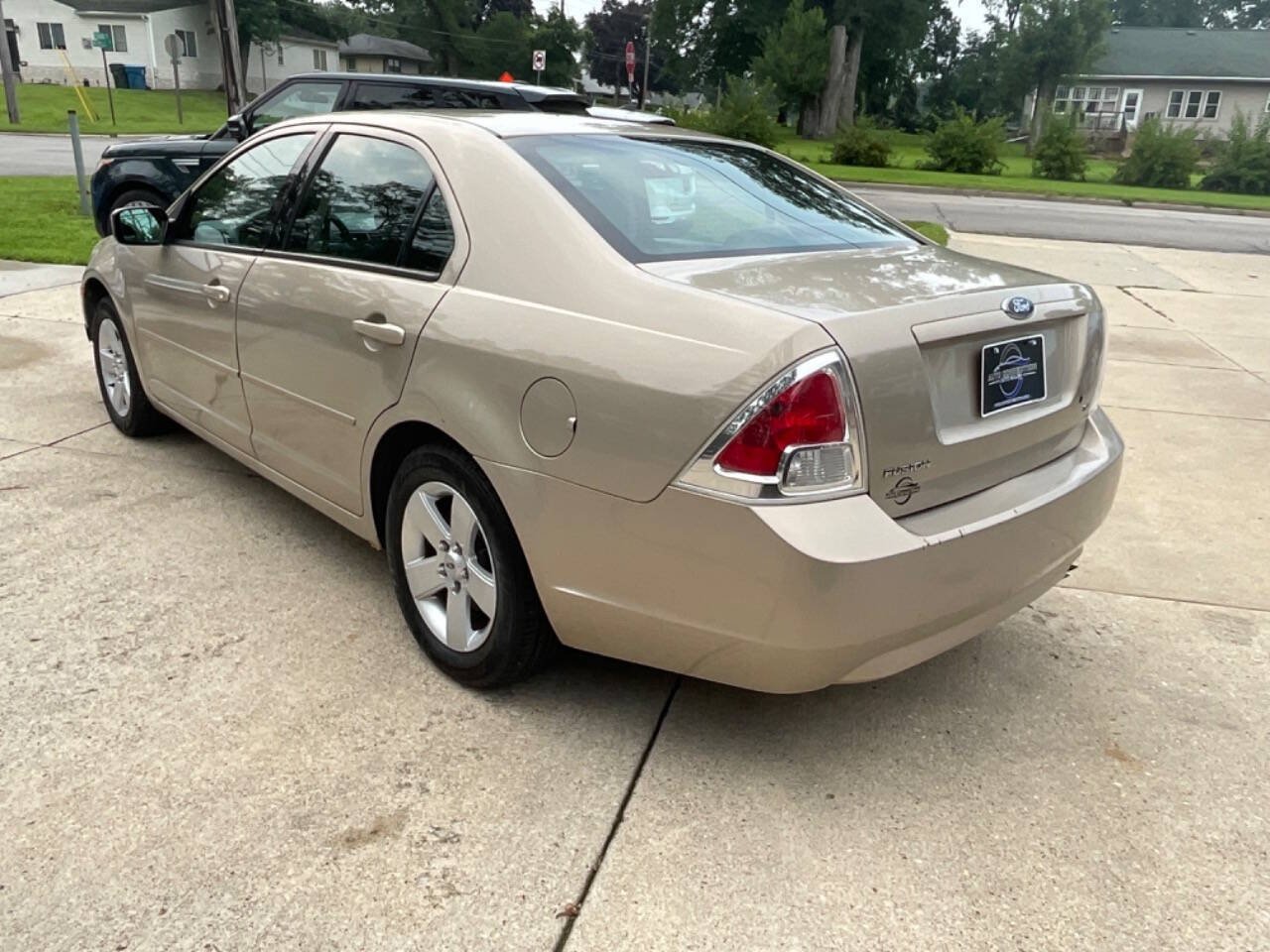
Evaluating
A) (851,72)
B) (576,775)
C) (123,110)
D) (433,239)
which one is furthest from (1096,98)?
(576,775)

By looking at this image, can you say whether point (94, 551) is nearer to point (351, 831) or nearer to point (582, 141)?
point (351, 831)

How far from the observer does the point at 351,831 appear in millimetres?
2412

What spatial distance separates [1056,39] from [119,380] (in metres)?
44.6

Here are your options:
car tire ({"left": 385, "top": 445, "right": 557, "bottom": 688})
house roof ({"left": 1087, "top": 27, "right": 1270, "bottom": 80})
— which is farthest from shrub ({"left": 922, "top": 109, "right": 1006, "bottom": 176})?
house roof ({"left": 1087, "top": 27, "right": 1270, "bottom": 80})

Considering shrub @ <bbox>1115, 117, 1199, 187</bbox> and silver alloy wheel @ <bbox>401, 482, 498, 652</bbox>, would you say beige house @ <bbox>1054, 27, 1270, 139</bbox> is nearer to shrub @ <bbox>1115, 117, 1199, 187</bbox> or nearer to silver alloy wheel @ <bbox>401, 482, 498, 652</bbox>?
shrub @ <bbox>1115, 117, 1199, 187</bbox>

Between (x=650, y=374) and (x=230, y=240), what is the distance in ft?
7.55

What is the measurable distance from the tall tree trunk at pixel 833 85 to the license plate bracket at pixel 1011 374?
43.1 metres

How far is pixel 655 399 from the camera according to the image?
2316 mm

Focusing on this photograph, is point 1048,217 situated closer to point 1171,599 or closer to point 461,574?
point 1171,599

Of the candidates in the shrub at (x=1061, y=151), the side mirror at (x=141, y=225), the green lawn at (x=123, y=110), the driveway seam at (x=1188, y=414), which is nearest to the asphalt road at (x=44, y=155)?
the green lawn at (x=123, y=110)

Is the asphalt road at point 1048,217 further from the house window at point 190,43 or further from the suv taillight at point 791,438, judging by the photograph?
the house window at point 190,43

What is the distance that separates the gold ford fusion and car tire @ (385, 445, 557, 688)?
0.01 metres

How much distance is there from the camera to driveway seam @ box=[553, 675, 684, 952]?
2150 millimetres

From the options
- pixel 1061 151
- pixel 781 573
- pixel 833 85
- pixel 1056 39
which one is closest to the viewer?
pixel 781 573
